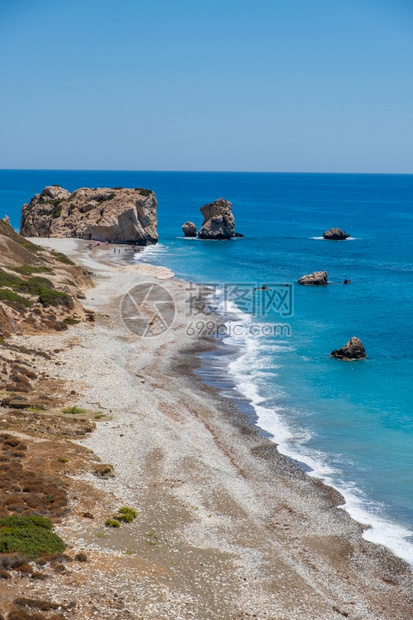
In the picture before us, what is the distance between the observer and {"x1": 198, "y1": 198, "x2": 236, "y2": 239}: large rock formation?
410 feet

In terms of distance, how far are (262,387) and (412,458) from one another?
1318 cm

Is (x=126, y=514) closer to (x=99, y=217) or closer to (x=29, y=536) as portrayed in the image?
(x=29, y=536)

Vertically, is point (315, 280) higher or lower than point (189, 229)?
lower

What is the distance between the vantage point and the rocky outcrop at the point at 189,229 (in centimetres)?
12825

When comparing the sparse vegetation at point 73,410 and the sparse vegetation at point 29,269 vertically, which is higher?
the sparse vegetation at point 29,269

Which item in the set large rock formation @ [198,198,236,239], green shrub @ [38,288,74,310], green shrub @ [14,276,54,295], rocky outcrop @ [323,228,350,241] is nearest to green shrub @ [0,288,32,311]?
green shrub @ [38,288,74,310]

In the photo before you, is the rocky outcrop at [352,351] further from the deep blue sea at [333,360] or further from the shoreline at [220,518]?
the shoreline at [220,518]

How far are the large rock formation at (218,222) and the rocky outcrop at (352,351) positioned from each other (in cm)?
7642

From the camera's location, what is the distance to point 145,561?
2214 cm

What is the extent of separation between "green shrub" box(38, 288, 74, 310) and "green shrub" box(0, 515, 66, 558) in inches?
1411

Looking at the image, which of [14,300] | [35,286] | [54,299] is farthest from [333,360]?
[35,286]

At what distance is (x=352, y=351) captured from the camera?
51219mm

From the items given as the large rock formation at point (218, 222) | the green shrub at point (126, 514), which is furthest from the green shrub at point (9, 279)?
the large rock formation at point (218, 222)

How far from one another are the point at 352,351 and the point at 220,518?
28.1 meters
